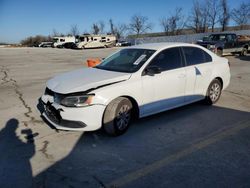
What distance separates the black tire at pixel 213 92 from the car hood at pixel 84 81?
2531 mm

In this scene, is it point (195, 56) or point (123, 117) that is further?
point (195, 56)

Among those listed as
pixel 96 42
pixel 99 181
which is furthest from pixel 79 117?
pixel 96 42

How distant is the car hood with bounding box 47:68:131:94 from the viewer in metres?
4.44

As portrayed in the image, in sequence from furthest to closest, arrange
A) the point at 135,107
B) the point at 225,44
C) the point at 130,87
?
the point at 225,44 < the point at 135,107 < the point at 130,87

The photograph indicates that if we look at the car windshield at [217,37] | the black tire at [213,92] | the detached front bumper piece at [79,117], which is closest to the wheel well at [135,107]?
the detached front bumper piece at [79,117]

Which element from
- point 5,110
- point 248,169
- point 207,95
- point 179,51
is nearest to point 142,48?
point 179,51

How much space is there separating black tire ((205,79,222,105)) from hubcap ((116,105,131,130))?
99.6 inches

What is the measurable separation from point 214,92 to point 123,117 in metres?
2.91

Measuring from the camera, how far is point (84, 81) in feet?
15.3

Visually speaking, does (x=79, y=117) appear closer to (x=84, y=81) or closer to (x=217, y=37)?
(x=84, y=81)

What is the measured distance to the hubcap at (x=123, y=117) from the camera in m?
4.64

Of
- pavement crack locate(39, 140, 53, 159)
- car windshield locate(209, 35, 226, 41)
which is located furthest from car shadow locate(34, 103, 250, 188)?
car windshield locate(209, 35, 226, 41)

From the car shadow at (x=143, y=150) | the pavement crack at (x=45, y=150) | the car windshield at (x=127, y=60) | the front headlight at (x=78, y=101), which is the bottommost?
the car shadow at (x=143, y=150)

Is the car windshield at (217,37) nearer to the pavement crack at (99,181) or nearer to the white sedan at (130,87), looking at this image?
the white sedan at (130,87)
